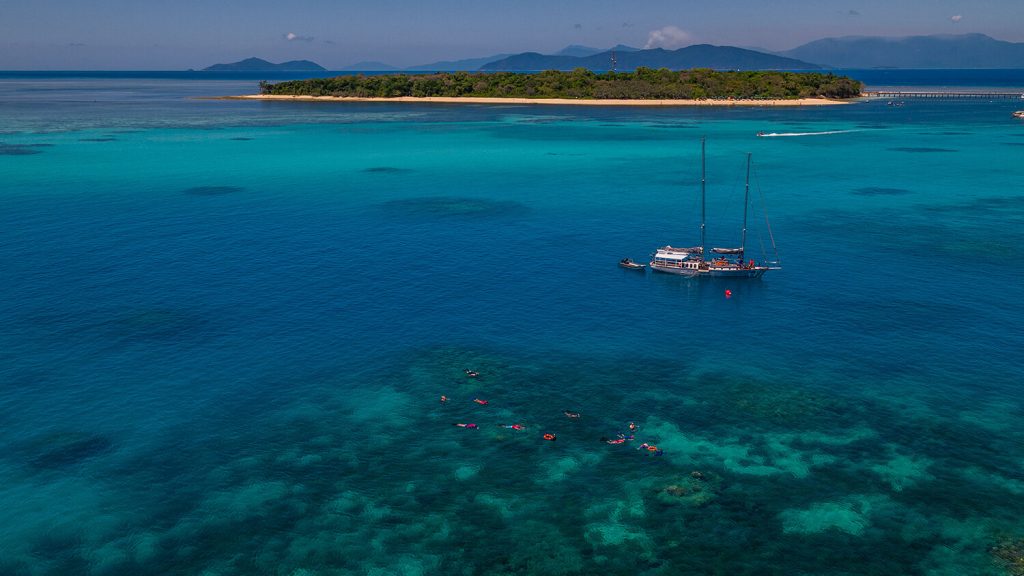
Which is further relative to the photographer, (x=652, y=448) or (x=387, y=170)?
(x=387, y=170)

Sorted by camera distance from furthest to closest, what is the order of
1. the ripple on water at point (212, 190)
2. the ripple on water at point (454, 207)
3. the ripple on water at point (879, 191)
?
the ripple on water at point (212, 190), the ripple on water at point (879, 191), the ripple on water at point (454, 207)

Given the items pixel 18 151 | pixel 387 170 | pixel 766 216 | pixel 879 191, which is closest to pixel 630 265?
pixel 766 216

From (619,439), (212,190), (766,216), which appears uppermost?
(212,190)

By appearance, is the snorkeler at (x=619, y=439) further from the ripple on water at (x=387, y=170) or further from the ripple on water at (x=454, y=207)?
the ripple on water at (x=387, y=170)

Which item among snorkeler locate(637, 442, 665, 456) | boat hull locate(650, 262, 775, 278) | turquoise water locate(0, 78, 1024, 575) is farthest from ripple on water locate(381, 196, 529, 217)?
→ snorkeler locate(637, 442, 665, 456)

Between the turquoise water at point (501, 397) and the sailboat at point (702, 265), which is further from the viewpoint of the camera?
the sailboat at point (702, 265)

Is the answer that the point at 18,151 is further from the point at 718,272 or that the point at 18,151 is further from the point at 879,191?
the point at 879,191

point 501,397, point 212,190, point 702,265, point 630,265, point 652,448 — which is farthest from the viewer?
point 212,190

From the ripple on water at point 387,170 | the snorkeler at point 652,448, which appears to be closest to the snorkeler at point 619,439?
the snorkeler at point 652,448

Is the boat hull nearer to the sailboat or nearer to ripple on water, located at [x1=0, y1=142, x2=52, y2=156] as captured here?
the sailboat
